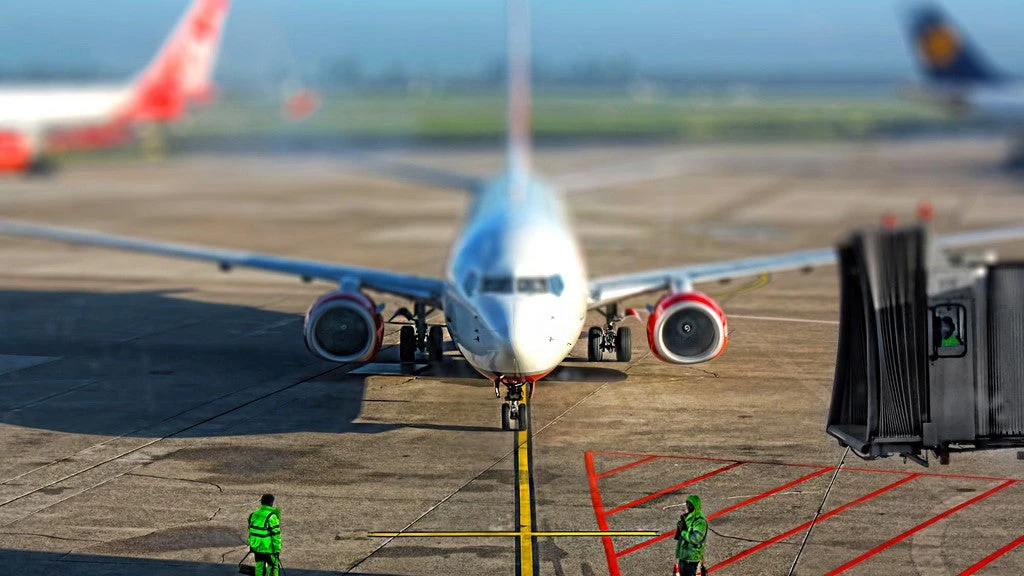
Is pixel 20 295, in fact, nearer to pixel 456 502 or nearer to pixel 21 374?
pixel 21 374

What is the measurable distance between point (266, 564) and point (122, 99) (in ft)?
270

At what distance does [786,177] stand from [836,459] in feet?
241

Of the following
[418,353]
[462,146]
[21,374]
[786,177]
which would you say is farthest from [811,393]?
[462,146]

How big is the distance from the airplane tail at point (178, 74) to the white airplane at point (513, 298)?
62.0 metres

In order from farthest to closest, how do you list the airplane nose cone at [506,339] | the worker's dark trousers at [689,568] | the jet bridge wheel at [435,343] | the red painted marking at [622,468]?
the jet bridge wheel at [435,343] < the airplane nose cone at [506,339] < the red painted marking at [622,468] < the worker's dark trousers at [689,568]

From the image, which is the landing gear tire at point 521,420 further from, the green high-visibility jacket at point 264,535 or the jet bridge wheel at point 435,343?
the green high-visibility jacket at point 264,535

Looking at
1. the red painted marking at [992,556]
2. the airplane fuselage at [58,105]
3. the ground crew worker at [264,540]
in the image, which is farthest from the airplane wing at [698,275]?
the airplane fuselage at [58,105]

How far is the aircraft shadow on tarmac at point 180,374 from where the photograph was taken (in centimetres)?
2441

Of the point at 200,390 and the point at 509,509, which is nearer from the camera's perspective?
the point at 509,509

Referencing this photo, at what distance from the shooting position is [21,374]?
28422 millimetres

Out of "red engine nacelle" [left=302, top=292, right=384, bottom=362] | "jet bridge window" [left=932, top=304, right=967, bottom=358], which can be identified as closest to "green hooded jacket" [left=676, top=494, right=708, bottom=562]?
"jet bridge window" [left=932, top=304, right=967, bottom=358]

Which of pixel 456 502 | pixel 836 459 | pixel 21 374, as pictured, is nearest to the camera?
pixel 456 502

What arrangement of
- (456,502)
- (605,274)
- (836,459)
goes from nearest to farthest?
(456,502)
(836,459)
(605,274)

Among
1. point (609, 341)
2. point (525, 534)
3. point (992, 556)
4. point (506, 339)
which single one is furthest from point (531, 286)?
point (992, 556)
